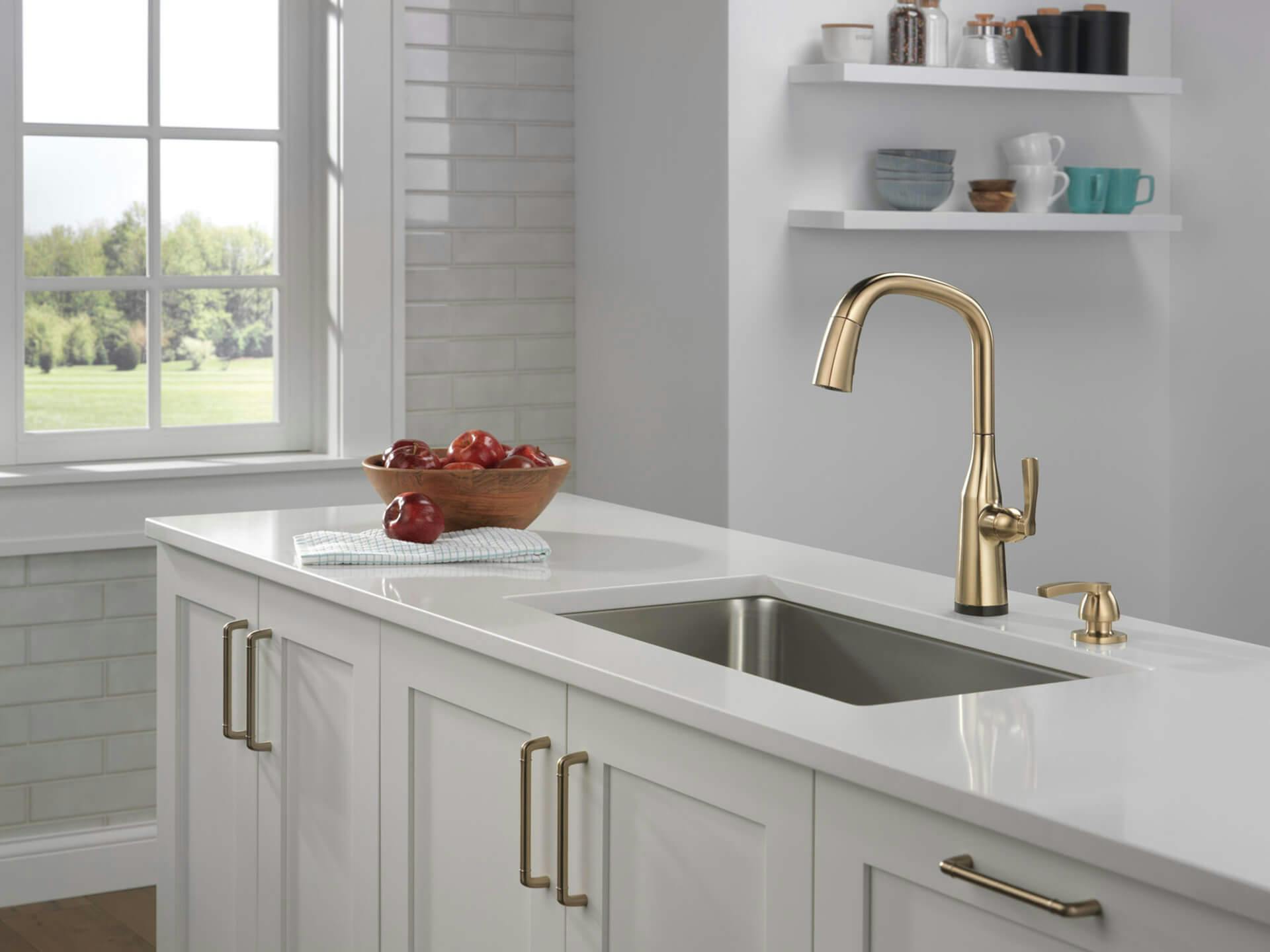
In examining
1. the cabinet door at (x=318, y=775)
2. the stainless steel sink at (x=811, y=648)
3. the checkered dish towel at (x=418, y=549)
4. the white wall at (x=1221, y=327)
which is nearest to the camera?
the stainless steel sink at (x=811, y=648)

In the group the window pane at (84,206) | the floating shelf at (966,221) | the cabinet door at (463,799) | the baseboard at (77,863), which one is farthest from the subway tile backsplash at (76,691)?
the cabinet door at (463,799)

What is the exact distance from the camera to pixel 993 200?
3.70m

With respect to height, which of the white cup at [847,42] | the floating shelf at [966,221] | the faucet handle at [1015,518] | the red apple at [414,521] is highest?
the white cup at [847,42]

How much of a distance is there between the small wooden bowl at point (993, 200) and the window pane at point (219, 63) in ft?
5.70

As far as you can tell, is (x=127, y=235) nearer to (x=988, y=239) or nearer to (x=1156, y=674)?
(x=988, y=239)

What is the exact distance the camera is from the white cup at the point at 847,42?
352 centimetres

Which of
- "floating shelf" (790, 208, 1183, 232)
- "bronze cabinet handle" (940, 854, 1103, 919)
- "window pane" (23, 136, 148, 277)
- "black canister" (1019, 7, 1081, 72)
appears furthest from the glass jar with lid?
"bronze cabinet handle" (940, 854, 1103, 919)

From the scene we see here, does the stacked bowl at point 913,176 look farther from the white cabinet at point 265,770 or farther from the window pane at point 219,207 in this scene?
the white cabinet at point 265,770

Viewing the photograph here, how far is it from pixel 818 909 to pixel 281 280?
292 cm

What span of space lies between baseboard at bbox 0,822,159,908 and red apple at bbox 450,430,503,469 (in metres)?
1.75

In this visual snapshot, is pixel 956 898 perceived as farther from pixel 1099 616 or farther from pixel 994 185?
pixel 994 185

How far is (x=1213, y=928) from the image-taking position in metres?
1.03

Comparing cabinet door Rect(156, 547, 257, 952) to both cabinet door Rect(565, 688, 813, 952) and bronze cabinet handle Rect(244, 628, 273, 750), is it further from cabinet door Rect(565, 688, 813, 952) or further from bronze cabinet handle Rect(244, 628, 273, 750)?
cabinet door Rect(565, 688, 813, 952)

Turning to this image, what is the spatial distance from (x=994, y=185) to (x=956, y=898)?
2727mm
